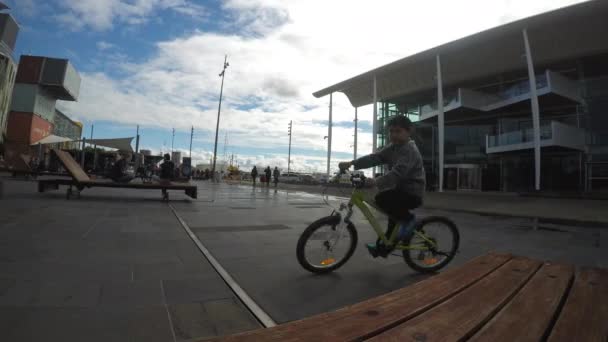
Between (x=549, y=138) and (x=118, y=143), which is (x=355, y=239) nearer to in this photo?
(x=549, y=138)

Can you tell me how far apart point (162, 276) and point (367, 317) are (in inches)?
92.2

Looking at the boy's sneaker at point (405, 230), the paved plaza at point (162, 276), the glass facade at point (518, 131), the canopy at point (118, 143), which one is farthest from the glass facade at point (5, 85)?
the boy's sneaker at point (405, 230)

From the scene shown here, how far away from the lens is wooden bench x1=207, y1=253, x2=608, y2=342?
1200 millimetres

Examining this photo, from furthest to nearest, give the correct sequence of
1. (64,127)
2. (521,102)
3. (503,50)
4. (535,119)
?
(64,127) < (503,50) < (521,102) < (535,119)

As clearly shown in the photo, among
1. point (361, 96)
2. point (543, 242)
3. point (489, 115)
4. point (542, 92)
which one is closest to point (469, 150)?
point (489, 115)

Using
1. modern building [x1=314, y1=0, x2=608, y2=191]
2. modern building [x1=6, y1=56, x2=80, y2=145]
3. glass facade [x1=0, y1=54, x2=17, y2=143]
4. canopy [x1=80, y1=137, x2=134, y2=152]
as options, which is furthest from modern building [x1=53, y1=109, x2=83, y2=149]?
modern building [x1=314, y1=0, x2=608, y2=191]

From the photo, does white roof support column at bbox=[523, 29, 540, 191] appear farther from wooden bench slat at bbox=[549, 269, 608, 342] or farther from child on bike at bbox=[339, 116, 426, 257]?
wooden bench slat at bbox=[549, 269, 608, 342]

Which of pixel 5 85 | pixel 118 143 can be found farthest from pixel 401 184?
pixel 5 85

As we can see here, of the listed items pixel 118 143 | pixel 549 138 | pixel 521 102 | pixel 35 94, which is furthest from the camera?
pixel 35 94

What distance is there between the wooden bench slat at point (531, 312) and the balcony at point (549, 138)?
2255cm

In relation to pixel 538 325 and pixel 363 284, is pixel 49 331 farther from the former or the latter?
pixel 538 325

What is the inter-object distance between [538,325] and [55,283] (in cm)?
339

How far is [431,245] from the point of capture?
11.5ft

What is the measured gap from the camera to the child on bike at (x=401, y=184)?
3230 millimetres
